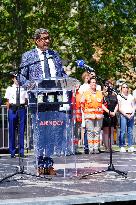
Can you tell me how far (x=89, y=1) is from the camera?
39.1 m

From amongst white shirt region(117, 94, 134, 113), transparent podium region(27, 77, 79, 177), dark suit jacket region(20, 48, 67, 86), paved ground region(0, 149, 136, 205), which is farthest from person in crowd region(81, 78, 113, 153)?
transparent podium region(27, 77, 79, 177)

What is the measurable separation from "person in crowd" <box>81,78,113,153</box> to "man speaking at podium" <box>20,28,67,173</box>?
21.3 ft

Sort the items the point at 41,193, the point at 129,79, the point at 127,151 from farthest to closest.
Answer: the point at 129,79 → the point at 127,151 → the point at 41,193

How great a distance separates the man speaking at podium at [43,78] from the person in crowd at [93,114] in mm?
6487

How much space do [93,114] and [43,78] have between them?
23.9ft

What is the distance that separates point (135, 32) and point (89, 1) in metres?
3.13

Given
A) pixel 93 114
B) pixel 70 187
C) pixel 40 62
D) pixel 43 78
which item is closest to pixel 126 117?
pixel 93 114

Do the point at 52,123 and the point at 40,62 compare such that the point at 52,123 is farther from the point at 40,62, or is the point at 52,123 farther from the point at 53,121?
the point at 40,62

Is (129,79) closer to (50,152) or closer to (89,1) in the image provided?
(89,1)

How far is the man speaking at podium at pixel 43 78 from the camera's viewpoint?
10.2 metres

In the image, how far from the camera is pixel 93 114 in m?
17.3

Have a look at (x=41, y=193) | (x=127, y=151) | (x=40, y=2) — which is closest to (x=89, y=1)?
(x=40, y=2)

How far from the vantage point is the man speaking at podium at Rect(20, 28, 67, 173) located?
1019 centimetres

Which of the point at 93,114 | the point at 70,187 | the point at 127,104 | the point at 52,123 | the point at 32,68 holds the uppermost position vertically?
the point at 127,104
